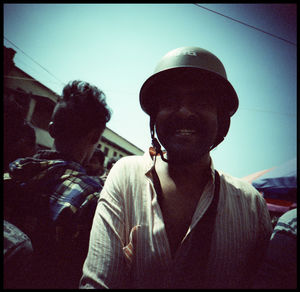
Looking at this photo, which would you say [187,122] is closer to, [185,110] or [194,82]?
[185,110]

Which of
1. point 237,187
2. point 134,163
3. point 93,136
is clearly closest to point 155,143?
point 134,163

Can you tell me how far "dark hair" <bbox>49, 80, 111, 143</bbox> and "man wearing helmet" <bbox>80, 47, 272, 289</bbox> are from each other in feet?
1.65

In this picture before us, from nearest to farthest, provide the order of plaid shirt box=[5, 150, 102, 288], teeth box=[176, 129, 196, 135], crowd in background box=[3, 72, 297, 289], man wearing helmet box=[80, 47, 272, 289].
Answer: crowd in background box=[3, 72, 297, 289] → man wearing helmet box=[80, 47, 272, 289] → plaid shirt box=[5, 150, 102, 288] → teeth box=[176, 129, 196, 135]

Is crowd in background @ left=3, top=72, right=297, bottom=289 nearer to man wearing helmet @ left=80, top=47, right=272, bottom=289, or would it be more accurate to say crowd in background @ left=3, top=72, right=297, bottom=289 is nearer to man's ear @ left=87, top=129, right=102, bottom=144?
man's ear @ left=87, top=129, right=102, bottom=144

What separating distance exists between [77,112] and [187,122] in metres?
1.02

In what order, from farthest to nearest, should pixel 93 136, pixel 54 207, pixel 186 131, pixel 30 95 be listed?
pixel 30 95 → pixel 93 136 → pixel 186 131 → pixel 54 207

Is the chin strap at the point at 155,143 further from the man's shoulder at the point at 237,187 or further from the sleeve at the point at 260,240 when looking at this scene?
the sleeve at the point at 260,240

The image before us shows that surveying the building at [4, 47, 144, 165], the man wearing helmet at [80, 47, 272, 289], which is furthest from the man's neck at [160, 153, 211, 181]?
the building at [4, 47, 144, 165]

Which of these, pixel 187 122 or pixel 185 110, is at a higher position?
pixel 185 110

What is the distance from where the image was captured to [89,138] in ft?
5.86

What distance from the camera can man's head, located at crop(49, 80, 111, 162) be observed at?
66.8 inches

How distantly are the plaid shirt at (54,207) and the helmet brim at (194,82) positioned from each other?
3.60ft

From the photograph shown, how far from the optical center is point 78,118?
66.8 inches

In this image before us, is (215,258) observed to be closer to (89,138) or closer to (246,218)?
(246,218)
